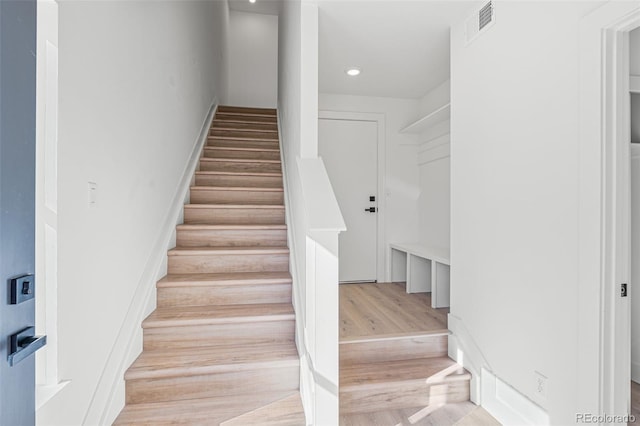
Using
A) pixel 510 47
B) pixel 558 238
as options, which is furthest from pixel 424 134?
pixel 558 238

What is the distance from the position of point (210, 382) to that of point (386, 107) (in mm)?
3228

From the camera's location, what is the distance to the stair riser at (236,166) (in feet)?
10.7

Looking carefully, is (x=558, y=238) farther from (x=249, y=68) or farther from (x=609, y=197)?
(x=249, y=68)

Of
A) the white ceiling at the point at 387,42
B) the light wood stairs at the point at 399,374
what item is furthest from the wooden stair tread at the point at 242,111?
the light wood stairs at the point at 399,374

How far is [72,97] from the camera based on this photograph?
4.10 feet

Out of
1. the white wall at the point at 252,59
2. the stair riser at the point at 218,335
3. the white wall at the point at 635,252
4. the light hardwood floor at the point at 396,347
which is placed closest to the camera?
the light hardwood floor at the point at 396,347

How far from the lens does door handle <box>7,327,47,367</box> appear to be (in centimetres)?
74

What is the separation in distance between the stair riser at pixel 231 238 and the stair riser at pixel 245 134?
1643mm

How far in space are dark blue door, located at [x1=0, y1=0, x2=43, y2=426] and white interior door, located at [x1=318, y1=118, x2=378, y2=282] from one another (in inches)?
119

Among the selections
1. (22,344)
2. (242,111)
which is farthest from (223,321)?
(242,111)

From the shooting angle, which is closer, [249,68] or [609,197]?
[609,197]

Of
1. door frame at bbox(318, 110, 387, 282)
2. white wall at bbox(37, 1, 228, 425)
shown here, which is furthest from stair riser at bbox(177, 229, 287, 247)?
door frame at bbox(318, 110, 387, 282)

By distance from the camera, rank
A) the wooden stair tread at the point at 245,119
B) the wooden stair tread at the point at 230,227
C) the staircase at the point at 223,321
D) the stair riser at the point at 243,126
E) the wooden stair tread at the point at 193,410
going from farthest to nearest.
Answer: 1. the wooden stair tread at the point at 245,119
2. the stair riser at the point at 243,126
3. the wooden stair tread at the point at 230,227
4. the staircase at the point at 223,321
5. the wooden stair tread at the point at 193,410

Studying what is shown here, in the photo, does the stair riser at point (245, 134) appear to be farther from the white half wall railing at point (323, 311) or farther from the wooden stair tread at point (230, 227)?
the white half wall railing at point (323, 311)
